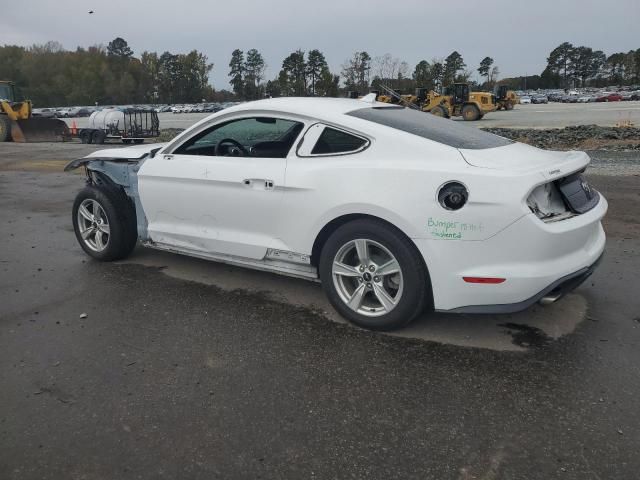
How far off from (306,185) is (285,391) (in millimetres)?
1479

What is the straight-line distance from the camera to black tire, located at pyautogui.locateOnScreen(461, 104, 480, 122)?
1411 inches

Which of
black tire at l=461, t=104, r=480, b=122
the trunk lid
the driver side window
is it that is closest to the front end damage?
the driver side window

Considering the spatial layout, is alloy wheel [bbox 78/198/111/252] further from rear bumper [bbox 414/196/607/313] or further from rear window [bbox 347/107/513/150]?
rear bumper [bbox 414/196/607/313]

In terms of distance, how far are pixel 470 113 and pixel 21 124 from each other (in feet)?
85.0

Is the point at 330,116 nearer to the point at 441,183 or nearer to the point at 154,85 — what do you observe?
the point at 441,183

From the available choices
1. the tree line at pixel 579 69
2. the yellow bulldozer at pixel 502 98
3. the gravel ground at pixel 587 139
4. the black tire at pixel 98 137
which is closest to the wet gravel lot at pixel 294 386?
the gravel ground at pixel 587 139

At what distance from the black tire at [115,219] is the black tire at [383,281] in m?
2.35

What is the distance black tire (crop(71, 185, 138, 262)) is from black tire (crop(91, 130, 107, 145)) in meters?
21.3

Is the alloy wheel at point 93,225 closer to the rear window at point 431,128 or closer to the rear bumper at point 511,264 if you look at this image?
the rear window at point 431,128

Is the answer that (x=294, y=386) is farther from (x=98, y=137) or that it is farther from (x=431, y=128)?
(x=98, y=137)

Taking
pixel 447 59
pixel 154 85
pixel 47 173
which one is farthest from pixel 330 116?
pixel 154 85

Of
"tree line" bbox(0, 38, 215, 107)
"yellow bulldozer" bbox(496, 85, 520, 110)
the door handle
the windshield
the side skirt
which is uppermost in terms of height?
"tree line" bbox(0, 38, 215, 107)

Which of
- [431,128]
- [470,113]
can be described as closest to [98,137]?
[470,113]

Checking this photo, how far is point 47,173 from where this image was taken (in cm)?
1318
